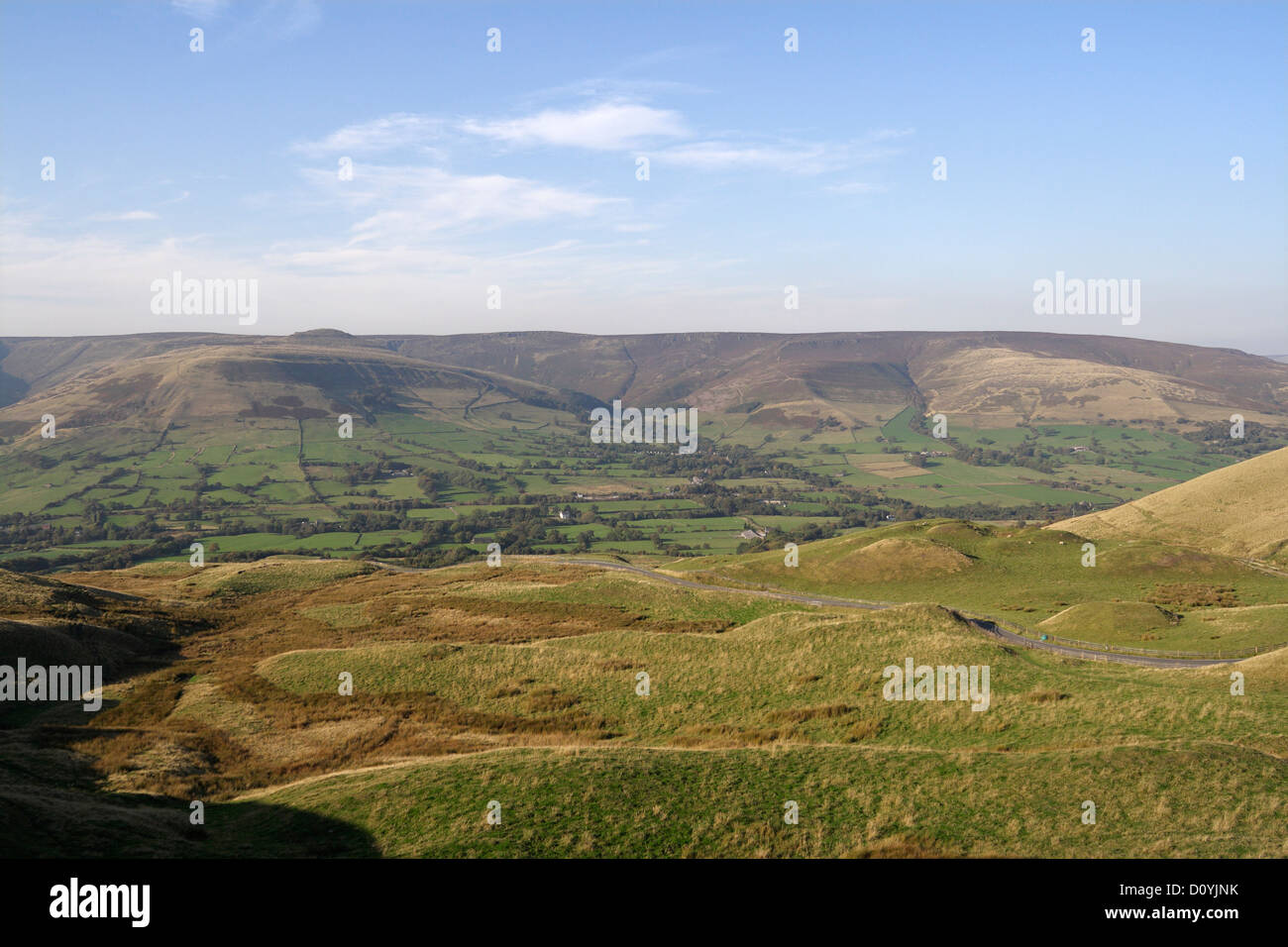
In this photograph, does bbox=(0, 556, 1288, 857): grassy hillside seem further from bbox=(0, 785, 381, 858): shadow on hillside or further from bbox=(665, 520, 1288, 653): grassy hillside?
bbox=(665, 520, 1288, 653): grassy hillside

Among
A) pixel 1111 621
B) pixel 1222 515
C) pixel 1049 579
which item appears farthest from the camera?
pixel 1222 515

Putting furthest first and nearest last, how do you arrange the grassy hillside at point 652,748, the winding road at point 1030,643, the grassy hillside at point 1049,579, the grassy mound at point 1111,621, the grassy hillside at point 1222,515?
the grassy hillside at point 1222,515, the grassy hillside at point 1049,579, the grassy mound at point 1111,621, the winding road at point 1030,643, the grassy hillside at point 652,748

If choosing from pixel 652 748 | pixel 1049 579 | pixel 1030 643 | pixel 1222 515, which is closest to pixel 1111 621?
pixel 1030 643

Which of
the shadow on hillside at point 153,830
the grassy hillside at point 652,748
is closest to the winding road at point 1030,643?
the grassy hillside at point 652,748

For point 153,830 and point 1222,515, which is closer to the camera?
point 153,830

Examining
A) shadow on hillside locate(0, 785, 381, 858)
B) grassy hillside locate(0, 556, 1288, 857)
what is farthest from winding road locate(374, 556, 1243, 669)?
shadow on hillside locate(0, 785, 381, 858)

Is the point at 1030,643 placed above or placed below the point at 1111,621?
below

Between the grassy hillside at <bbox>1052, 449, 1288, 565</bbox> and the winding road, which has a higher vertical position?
the grassy hillside at <bbox>1052, 449, 1288, 565</bbox>

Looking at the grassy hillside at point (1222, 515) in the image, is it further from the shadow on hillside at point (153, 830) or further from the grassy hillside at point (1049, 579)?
the shadow on hillside at point (153, 830)

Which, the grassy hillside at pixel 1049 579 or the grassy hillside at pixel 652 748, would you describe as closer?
the grassy hillside at pixel 652 748

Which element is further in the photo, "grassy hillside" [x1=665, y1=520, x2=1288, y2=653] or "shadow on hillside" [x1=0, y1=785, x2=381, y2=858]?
"grassy hillside" [x1=665, y1=520, x2=1288, y2=653]

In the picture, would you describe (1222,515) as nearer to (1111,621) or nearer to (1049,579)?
(1049,579)

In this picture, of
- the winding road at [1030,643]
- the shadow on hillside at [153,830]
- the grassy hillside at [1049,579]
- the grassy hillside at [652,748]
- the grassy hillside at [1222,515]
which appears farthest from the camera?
the grassy hillside at [1222,515]

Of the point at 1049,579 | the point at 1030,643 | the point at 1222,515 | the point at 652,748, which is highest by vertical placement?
the point at 1222,515
